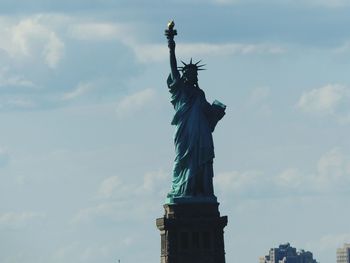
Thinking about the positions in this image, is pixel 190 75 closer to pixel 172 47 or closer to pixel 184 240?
pixel 172 47

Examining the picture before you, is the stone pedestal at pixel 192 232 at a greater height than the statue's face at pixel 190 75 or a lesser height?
lesser

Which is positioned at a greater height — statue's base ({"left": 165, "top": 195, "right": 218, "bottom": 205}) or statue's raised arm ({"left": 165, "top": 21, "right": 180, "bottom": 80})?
statue's raised arm ({"left": 165, "top": 21, "right": 180, "bottom": 80})

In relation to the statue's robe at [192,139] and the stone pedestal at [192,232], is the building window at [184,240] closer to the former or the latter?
the stone pedestal at [192,232]

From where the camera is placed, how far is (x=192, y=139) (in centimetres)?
18162

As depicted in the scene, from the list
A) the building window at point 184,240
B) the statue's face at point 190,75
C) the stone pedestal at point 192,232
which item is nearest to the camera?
the stone pedestal at point 192,232

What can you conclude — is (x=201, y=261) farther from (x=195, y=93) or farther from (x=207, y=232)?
(x=195, y=93)

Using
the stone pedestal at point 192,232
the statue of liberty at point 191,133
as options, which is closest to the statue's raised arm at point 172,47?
the statue of liberty at point 191,133

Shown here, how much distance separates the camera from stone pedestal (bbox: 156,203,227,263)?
18038cm

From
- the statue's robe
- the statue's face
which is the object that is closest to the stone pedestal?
the statue's robe

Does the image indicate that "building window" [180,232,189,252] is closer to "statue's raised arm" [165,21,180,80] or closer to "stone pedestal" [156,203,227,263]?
"stone pedestal" [156,203,227,263]

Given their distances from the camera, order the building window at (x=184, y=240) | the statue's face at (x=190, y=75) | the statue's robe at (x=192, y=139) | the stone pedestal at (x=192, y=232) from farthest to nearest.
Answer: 1. the statue's face at (x=190, y=75)
2. the statue's robe at (x=192, y=139)
3. the building window at (x=184, y=240)
4. the stone pedestal at (x=192, y=232)

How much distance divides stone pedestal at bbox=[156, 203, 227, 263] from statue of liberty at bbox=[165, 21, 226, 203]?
2.75 ft

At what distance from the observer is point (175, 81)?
182 m

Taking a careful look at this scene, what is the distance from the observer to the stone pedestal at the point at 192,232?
180375mm
